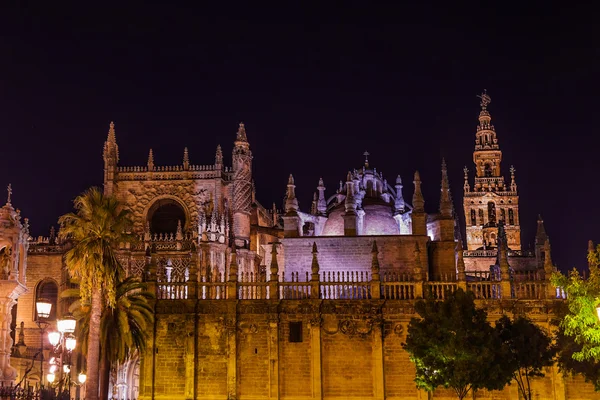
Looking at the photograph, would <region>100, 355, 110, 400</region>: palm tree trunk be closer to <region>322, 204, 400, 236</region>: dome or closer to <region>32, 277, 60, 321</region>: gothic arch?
<region>322, 204, 400, 236</region>: dome

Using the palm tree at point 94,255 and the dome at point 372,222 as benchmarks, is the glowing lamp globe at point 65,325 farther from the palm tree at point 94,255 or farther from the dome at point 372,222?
the dome at point 372,222

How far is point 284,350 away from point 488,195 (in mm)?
62835

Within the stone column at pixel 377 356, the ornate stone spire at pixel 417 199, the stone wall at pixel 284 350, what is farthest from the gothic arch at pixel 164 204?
the stone column at pixel 377 356

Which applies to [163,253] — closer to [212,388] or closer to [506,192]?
[212,388]

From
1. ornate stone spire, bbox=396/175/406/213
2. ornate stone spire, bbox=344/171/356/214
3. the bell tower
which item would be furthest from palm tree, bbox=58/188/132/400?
→ the bell tower

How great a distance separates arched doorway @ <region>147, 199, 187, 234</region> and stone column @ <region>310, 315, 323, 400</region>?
23.8 metres

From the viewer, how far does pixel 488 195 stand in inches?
3679

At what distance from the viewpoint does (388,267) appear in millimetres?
43469

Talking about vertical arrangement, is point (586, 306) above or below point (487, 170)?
below

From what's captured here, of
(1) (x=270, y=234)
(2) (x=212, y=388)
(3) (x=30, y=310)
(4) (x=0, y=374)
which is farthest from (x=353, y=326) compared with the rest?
(3) (x=30, y=310)

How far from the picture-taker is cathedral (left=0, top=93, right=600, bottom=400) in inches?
1391

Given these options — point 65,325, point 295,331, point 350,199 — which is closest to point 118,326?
point 65,325

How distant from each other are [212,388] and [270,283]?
18.3ft

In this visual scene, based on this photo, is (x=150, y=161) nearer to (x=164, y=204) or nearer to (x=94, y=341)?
(x=164, y=204)
